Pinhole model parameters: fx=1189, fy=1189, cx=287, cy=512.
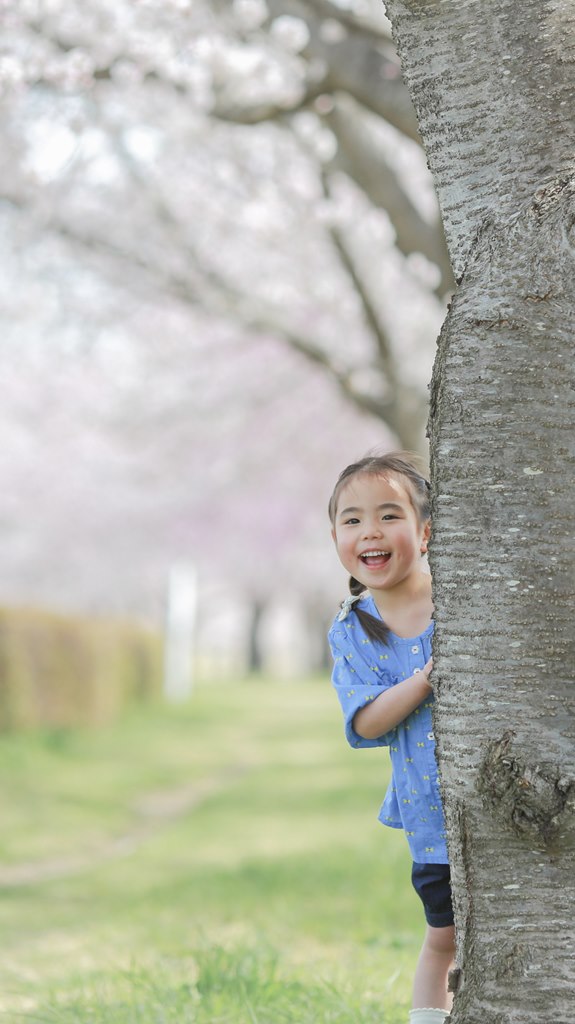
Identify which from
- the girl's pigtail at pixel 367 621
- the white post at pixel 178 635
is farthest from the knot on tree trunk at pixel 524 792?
the white post at pixel 178 635

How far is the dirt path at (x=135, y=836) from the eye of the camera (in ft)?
23.8

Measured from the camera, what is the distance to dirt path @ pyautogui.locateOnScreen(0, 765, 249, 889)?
23.8 ft

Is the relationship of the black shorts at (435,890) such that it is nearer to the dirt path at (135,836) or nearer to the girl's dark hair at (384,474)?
the girl's dark hair at (384,474)

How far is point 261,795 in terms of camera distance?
405 inches

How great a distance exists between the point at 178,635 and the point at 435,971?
19.6 meters

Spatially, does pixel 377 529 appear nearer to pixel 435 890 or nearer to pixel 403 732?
pixel 403 732

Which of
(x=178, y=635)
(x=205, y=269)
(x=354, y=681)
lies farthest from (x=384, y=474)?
(x=178, y=635)

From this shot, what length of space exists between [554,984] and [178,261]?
30.6ft

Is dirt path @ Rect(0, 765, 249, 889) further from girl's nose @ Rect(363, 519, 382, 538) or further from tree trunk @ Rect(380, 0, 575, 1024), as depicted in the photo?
tree trunk @ Rect(380, 0, 575, 1024)

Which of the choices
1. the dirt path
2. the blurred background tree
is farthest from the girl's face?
the dirt path

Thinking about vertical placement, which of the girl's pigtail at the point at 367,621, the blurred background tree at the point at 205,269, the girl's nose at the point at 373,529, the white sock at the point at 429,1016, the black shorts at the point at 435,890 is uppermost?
the blurred background tree at the point at 205,269

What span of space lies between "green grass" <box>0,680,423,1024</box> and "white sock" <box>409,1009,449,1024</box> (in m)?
0.42

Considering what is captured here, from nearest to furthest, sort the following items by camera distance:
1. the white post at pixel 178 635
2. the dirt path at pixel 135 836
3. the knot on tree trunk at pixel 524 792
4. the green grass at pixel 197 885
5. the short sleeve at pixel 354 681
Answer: the knot on tree trunk at pixel 524 792 → the short sleeve at pixel 354 681 → the green grass at pixel 197 885 → the dirt path at pixel 135 836 → the white post at pixel 178 635

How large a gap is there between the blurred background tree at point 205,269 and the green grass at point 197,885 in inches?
131
